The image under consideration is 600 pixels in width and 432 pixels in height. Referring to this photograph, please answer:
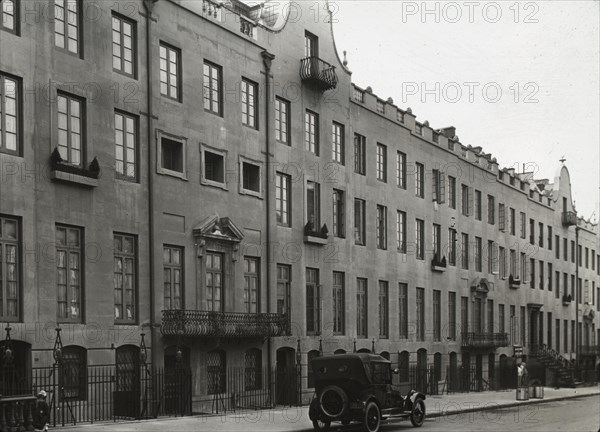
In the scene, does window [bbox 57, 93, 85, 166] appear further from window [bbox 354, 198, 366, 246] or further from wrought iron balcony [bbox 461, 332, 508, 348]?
wrought iron balcony [bbox 461, 332, 508, 348]

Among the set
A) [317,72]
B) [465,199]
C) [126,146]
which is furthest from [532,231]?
[126,146]

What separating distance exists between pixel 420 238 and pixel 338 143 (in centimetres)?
927

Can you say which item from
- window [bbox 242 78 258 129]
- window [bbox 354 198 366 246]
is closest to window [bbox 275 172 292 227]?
window [bbox 242 78 258 129]

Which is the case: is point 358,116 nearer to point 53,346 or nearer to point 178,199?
point 178,199

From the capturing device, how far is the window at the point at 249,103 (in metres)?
29.0

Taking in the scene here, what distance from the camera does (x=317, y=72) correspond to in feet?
106

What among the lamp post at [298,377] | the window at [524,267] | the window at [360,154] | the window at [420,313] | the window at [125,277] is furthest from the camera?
the window at [524,267]

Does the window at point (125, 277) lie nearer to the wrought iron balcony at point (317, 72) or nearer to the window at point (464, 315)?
the wrought iron balcony at point (317, 72)

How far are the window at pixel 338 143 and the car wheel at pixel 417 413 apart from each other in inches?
530

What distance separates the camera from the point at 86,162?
22.3 m

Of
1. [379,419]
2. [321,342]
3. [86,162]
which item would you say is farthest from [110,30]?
[321,342]

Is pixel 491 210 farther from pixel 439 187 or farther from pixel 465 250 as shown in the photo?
pixel 439 187

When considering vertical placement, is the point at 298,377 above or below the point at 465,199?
below

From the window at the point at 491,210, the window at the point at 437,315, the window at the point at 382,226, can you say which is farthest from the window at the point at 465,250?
the window at the point at 382,226
